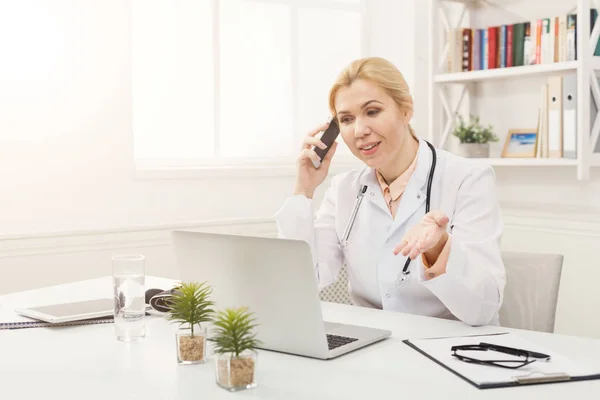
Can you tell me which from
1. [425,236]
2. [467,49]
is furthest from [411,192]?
[467,49]

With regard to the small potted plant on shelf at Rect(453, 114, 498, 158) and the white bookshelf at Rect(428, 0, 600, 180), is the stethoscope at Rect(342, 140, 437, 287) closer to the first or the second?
the white bookshelf at Rect(428, 0, 600, 180)

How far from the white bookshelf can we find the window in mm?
597

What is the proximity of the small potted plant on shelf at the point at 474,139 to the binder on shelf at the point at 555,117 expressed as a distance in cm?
43

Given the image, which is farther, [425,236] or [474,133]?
[474,133]

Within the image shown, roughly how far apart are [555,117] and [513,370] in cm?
219

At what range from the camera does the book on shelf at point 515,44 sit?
3242mm

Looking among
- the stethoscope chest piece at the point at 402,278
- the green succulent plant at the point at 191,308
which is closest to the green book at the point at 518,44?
the stethoscope chest piece at the point at 402,278

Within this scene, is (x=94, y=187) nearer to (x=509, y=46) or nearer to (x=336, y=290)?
(x=336, y=290)

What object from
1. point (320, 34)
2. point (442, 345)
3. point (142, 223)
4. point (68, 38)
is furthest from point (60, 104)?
point (442, 345)

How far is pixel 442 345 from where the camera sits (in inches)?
58.7

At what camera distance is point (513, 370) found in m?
1.31

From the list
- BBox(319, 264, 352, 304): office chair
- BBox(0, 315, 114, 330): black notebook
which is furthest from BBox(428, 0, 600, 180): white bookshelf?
BBox(0, 315, 114, 330): black notebook

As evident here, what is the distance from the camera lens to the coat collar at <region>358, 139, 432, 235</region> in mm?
2070

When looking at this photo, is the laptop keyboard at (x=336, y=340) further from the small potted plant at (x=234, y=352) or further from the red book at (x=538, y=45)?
the red book at (x=538, y=45)
